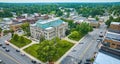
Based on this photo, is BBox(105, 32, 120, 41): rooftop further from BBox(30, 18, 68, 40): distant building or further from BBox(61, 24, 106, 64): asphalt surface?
BBox(30, 18, 68, 40): distant building

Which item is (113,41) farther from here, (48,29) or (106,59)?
(48,29)

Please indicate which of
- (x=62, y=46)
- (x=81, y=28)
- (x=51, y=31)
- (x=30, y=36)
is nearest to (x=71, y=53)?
(x=62, y=46)

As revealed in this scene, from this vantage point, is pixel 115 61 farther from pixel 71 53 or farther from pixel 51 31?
pixel 51 31

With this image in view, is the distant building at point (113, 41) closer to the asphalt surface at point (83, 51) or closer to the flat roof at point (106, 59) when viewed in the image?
the asphalt surface at point (83, 51)

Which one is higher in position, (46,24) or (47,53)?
(46,24)

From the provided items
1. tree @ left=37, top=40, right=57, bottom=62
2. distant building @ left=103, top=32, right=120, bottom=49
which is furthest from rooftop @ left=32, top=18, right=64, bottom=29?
distant building @ left=103, top=32, right=120, bottom=49

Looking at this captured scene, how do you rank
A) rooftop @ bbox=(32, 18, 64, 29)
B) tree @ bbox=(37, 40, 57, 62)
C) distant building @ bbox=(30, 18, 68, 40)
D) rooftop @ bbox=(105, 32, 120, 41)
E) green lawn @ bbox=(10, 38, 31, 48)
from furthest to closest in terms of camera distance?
1. rooftop @ bbox=(32, 18, 64, 29)
2. distant building @ bbox=(30, 18, 68, 40)
3. green lawn @ bbox=(10, 38, 31, 48)
4. rooftop @ bbox=(105, 32, 120, 41)
5. tree @ bbox=(37, 40, 57, 62)

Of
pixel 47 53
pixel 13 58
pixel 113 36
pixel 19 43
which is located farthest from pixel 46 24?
pixel 113 36

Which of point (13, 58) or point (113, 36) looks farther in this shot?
point (113, 36)
